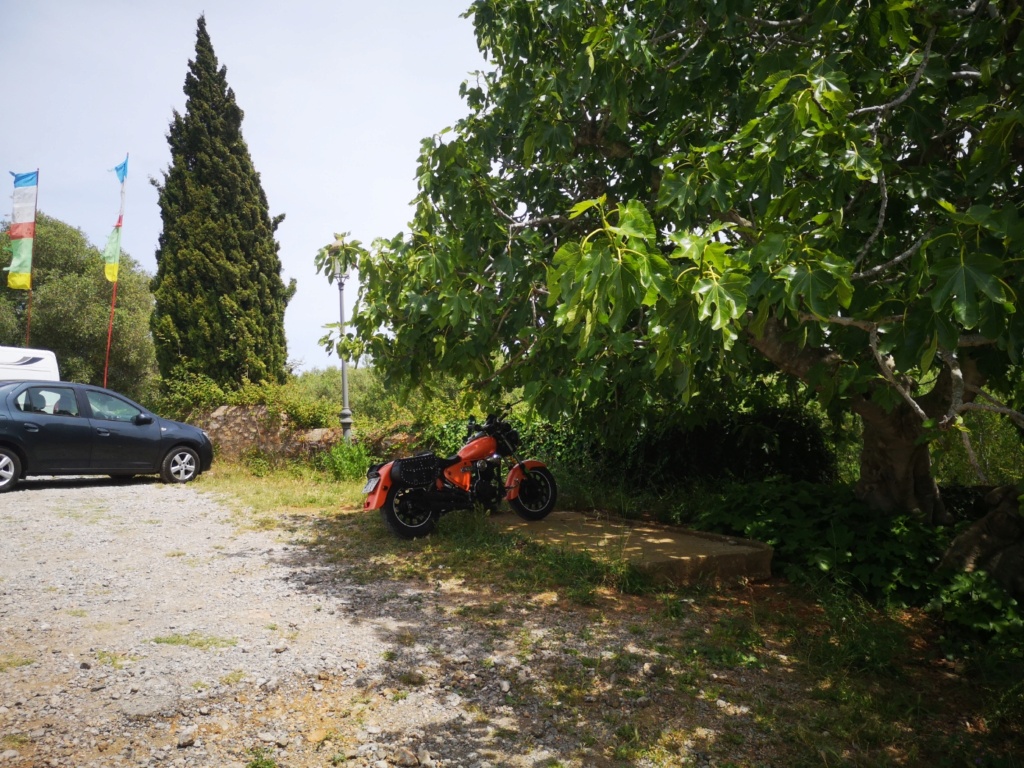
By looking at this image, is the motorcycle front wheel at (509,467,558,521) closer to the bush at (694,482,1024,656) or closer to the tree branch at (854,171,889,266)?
the bush at (694,482,1024,656)

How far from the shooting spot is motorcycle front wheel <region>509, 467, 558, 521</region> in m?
7.65

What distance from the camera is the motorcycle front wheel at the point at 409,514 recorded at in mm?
6930

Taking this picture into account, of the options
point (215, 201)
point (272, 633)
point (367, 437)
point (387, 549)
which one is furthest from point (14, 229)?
point (272, 633)

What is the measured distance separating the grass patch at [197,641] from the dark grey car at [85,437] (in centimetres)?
706

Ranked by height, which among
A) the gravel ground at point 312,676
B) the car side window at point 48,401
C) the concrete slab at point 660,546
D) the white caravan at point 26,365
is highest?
the white caravan at point 26,365

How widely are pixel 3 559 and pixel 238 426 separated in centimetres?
796

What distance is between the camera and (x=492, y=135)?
6.02 metres

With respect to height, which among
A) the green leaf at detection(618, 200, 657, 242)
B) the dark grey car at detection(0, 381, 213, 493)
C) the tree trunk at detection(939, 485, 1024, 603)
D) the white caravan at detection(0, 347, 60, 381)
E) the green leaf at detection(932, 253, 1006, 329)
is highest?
the white caravan at detection(0, 347, 60, 381)

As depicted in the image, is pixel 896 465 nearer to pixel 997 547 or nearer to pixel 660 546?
pixel 997 547

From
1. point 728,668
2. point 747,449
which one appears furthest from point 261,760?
point 747,449

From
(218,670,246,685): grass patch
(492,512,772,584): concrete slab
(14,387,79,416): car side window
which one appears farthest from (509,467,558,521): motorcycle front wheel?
(14,387,79,416): car side window

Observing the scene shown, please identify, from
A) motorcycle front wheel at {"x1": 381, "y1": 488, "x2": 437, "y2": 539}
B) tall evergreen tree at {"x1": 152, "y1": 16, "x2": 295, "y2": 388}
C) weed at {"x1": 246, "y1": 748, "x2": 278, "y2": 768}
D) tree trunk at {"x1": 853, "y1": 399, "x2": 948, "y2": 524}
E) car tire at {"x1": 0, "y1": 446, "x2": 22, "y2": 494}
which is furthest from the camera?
tall evergreen tree at {"x1": 152, "y1": 16, "x2": 295, "y2": 388}

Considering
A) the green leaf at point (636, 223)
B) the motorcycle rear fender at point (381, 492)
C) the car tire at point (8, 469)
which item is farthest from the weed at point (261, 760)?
the car tire at point (8, 469)

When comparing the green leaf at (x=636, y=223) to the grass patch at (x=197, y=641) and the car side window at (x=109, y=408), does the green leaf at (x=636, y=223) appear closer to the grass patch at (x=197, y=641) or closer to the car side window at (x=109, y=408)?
the grass patch at (x=197, y=641)
